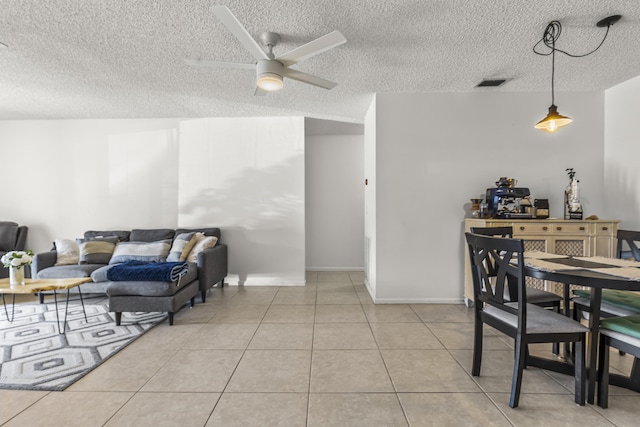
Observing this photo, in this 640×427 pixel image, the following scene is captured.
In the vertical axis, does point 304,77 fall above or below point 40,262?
above

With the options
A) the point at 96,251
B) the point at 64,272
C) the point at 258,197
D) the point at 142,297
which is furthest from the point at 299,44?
the point at 64,272

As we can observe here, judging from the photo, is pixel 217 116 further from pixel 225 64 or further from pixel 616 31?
pixel 616 31

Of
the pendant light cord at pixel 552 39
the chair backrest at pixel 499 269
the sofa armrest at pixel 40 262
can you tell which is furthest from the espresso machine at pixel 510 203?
the sofa armrest at pixel 40 262

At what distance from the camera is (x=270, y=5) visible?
213 centimetres

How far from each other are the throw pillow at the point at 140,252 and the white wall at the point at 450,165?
2888 millimetres

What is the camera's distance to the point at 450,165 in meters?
3.73

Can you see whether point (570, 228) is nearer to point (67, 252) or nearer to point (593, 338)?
point (593, 338)

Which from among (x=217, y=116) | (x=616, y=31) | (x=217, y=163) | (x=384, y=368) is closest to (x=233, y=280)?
(x=217, y=163)

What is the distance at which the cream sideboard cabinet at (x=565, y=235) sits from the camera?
10.3 feet

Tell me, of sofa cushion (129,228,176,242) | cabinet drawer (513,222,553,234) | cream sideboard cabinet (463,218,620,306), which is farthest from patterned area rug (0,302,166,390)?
cabinet drawer (513,222,553,234)

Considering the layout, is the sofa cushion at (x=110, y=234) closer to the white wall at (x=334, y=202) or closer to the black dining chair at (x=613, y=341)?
the white wall at (x=334, y=202)

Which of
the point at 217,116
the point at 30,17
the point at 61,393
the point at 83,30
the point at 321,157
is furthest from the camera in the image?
the point at 321,157

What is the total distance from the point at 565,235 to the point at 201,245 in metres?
4.22

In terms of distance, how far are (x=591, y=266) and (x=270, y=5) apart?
272cm
